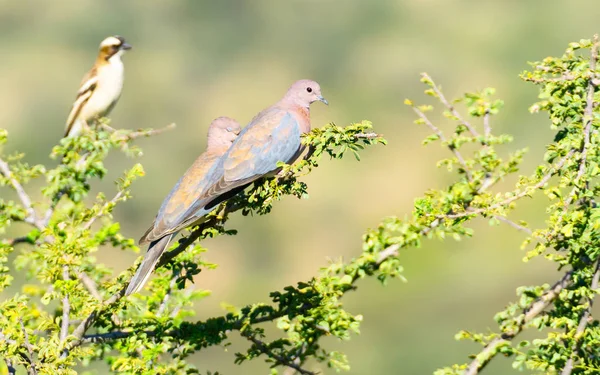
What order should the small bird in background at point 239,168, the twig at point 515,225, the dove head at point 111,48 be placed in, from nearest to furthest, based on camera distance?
the twig at point 515,225 → the small bird in background at point 239,168 → the dove head at point 111,48

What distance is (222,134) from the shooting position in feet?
27.9

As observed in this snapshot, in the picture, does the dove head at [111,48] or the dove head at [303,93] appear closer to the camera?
the dove head at [303,93]

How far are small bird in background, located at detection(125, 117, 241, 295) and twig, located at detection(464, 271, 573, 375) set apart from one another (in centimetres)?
209

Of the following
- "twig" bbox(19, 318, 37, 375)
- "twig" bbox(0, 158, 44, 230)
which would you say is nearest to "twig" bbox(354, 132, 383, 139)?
"twig" bbox(0, 158, 44, 230)

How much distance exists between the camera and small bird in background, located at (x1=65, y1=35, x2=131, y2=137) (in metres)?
10.3

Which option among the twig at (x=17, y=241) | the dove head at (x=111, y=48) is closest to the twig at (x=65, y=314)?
the twig at (x=17, y=241)

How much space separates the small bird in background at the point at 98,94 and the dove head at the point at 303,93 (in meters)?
2.33

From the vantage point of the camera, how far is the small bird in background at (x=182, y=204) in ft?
21.4

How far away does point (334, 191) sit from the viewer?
37.1 meters

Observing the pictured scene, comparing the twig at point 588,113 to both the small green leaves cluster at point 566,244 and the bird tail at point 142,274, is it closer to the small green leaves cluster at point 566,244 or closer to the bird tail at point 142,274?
the small green leaves cluster at point 566,244

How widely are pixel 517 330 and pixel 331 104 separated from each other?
3942 cm

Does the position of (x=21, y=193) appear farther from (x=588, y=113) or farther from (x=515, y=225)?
(x=588, y=113)

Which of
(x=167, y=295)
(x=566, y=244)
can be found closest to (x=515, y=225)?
(x=566, y=244)

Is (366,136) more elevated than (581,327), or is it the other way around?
(366,136)
